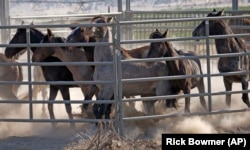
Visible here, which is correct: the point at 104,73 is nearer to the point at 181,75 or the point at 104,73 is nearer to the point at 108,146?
the point at 181,75

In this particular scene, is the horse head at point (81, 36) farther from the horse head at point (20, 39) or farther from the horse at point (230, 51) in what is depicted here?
the horse at point (230, 51)

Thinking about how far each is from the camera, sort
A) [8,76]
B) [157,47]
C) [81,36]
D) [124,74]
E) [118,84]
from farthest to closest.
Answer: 1. [8,76]
2. [81,36]
3. [157,47]
4. [124,74]
5. [118,84]

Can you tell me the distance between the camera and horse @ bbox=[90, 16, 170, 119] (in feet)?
34.3

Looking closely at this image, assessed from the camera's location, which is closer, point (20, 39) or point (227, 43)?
point (227, 43)

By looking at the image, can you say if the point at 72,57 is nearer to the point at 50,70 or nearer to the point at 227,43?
the point at 50,70

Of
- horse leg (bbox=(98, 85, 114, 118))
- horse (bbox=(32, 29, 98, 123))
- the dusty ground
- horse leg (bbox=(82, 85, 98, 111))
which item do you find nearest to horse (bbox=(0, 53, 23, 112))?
horse (bbox=(32, 29, 98, 123))

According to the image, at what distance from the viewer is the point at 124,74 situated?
423 inches

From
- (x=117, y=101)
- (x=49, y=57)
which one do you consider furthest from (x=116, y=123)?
(x=49, y=57)

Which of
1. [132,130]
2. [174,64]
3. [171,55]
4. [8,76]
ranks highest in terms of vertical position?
[171,55]

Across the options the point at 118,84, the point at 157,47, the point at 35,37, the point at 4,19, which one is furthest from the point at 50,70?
the point at 4,19

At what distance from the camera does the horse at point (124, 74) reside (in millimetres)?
10461

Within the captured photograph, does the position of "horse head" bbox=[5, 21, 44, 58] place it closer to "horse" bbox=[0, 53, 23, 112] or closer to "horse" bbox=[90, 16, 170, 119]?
"horse" bbox=[0, 53, 23, 112]

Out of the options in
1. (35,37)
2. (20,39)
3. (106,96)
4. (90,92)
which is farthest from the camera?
(35,37)

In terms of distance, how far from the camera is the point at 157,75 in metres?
11.1
